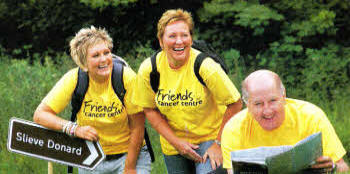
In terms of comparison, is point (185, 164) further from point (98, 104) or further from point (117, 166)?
point (98, 104)

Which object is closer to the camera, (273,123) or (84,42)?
(273,123)

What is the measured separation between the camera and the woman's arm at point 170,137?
389cm

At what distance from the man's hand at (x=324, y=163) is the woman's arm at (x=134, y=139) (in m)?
1.67

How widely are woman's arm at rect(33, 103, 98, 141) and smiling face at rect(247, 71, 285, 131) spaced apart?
4.52 feet

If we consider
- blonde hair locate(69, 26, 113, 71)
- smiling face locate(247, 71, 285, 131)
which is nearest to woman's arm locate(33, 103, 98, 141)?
blonde hair locate(69, 26, 113, 71)

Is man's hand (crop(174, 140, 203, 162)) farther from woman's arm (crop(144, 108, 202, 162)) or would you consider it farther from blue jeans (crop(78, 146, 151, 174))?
blue jeans (crop(78, 146, 151, 174))

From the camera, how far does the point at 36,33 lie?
11047mm

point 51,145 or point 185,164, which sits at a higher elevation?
point 51,145

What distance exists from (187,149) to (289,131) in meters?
1.04

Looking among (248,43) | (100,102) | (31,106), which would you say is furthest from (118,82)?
(248,43)

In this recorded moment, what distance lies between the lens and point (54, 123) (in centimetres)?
398

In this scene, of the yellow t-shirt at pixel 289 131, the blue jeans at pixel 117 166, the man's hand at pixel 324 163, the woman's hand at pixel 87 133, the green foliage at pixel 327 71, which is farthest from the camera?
the green foliage at pixel 327 71

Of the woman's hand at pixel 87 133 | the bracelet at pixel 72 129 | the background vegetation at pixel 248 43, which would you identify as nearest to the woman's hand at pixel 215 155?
the woman's hand at pixel 87 133

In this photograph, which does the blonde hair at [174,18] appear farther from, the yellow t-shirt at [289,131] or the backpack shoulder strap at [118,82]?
the yellow t-shirt at [289,131]
